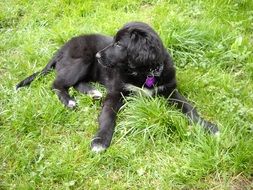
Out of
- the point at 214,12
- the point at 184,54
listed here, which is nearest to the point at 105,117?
the point at 184,54

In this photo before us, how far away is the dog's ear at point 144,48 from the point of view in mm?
3703

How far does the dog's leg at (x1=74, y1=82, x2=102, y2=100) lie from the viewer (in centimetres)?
428

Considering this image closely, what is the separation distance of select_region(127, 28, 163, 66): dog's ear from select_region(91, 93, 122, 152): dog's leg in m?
0.43

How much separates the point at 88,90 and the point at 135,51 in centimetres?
88

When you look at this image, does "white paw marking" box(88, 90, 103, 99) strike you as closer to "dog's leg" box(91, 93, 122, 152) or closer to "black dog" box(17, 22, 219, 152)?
"black dog" box(17, 22, 219, 152)

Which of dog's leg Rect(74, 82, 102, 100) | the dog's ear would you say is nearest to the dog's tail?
dog's leg Rect(74, 82, 102, 100)

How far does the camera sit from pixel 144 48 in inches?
146

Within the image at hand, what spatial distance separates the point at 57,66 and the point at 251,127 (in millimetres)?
2195

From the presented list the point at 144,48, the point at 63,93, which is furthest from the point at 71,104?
the point at 144,48

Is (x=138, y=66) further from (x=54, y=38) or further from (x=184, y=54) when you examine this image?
(x=54, y=38)

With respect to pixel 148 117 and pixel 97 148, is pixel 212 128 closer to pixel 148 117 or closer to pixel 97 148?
pixel 148 117

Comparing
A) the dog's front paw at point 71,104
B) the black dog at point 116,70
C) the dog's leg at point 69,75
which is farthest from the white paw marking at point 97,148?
the dog's leg at point 69,75

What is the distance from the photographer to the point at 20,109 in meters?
3.97

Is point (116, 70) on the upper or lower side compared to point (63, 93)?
upper
